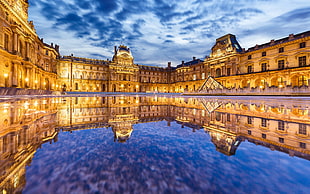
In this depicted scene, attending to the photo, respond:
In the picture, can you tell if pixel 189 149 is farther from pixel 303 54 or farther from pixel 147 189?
pixel 303 54

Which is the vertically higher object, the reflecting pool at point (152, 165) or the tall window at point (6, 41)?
the tall window at point (6, 41)

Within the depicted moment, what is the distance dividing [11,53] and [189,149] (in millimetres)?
23280

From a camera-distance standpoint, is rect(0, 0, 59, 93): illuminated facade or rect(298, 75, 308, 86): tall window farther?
rect(298, 75, 308, 86): tall window

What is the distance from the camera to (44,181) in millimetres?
1196

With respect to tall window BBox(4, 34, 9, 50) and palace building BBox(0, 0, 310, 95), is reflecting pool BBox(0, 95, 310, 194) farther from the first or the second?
tall window BBox(4, 34, 9, 50)

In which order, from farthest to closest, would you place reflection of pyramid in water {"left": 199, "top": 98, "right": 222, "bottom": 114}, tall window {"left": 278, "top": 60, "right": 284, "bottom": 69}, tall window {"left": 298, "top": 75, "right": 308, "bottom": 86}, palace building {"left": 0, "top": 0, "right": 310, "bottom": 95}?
tall window {"left": 278, "top": 60, "right": 284, "bottom": 69} < tall window {"left": 298, "top": 75, "right": 308, "bottom": 86} < palace building {"left": 0, "top": 0, "right": 310, "bottom": 95} < reflection of pyramid in water {"left": 199, "top": 98, "right": 222, "bottom": 114}

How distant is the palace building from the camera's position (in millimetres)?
17844

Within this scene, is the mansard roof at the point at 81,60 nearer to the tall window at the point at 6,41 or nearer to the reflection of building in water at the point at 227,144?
the tall window at the point at 6,41

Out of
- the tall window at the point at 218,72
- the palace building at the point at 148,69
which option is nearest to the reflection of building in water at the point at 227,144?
the palace building at the point at 148,69

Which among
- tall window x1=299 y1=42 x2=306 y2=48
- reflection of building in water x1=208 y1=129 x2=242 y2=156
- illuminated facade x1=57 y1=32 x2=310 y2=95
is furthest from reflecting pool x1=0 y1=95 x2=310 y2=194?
tall window x1=299 y1=42 x2=306 y2=48

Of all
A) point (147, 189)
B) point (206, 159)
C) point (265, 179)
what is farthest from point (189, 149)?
point (147, 189)

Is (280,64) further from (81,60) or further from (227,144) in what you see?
(81,60)

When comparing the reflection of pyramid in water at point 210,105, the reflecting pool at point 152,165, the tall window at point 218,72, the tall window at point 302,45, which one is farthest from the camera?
the tall window at point 218,72

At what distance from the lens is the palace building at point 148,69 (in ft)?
58.5
